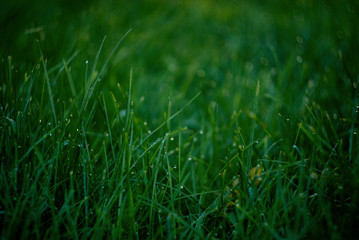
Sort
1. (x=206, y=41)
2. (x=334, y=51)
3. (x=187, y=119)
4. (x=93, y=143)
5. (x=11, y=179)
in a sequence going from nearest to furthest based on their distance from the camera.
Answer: (x=11, y=179)
(x=93, y=143)
(x=187, y=119)
(x=334, y=51)
(x=206, y=41)

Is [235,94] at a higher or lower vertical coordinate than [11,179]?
lower

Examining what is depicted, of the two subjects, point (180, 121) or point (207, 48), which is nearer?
point (180, 121)

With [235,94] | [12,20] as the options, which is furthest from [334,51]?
[12,20]

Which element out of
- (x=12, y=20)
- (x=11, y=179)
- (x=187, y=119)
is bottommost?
(x=187, y=119)

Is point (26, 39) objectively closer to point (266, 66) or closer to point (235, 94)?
point (235, 94)

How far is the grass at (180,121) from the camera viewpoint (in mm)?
1002

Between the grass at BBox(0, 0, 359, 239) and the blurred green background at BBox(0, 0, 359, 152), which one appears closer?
the grass at BBox(0, 0, 359, 239)

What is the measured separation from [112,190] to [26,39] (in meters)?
1.44

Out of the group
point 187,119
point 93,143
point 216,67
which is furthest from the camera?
point 216,67

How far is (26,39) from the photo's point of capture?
2.03 metres

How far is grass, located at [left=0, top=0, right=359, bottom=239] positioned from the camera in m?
1.00

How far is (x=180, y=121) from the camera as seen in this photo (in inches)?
55.2

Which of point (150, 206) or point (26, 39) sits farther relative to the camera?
point (26, 39)

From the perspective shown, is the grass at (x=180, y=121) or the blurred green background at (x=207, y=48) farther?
the blurred green background at (x=207, y=48)
